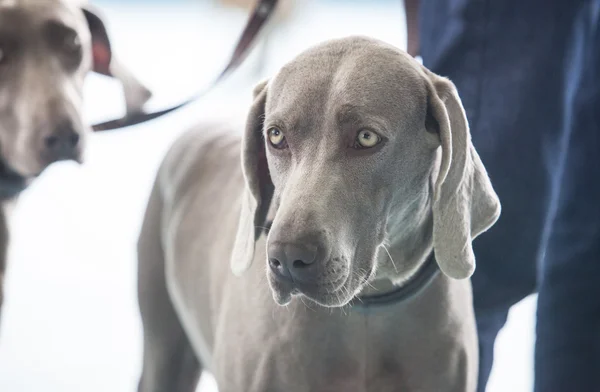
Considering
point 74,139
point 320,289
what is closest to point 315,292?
point 320,289

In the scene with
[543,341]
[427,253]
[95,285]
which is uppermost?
[427,253]

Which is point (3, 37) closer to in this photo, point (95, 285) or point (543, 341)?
point (95, 285)

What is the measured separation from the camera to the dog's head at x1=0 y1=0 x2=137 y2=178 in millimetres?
1294

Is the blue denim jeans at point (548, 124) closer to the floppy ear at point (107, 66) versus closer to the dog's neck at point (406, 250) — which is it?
the dog's neck at point (406, 250)

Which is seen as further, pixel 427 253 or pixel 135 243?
pixel 135 243

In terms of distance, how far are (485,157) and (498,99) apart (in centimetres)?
12

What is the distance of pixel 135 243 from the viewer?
1.88m

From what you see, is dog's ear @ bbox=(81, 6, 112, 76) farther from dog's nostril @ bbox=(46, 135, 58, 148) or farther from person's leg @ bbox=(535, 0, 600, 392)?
person's leg @ bbox=(535, 0, 600, 392)

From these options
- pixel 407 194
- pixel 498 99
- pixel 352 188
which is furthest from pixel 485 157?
pixel 352 188

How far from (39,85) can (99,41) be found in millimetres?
186

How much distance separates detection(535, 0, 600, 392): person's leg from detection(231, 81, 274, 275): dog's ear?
636 millimetres

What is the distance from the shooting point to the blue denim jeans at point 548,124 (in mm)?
1508

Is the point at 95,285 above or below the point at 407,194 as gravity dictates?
below

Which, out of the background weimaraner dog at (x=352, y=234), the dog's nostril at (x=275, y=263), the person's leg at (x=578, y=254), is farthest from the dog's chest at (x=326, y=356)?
the person's leg at (x=578, y=254)
